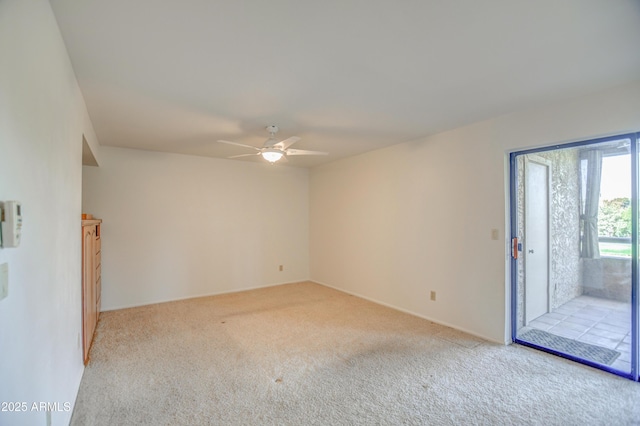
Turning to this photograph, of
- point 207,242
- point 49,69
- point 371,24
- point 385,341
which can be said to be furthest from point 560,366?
point 207,242

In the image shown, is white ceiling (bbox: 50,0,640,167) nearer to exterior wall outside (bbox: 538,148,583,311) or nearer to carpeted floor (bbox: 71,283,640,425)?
exterior wall outside (bbox: 538,148,583,311)

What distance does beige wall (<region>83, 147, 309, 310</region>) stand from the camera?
445 centimetres

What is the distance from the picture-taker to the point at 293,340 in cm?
328

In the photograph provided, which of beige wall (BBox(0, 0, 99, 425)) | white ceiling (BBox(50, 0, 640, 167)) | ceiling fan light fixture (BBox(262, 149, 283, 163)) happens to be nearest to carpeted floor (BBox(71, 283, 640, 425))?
beige wall (BBox(0, 0, 99, 425))

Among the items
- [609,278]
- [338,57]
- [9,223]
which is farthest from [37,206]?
[609,278]

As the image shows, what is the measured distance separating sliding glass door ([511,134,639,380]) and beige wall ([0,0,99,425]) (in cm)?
387

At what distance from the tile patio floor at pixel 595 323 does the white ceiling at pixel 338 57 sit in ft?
6.99

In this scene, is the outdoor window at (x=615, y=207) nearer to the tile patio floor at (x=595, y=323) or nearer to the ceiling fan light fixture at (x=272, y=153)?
the tile patio floor at (x=595, y=323)

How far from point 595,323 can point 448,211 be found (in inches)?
73.7

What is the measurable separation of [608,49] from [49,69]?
3.35 m

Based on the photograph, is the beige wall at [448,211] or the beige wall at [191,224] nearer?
the beige wall at [448,211]

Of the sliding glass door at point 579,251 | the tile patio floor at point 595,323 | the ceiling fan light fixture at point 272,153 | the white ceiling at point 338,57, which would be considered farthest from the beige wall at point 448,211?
the ceiling fan light fixture at point 272,153

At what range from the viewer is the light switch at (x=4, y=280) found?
95 centimetres

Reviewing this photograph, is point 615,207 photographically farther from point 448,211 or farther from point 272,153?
point 272,153
